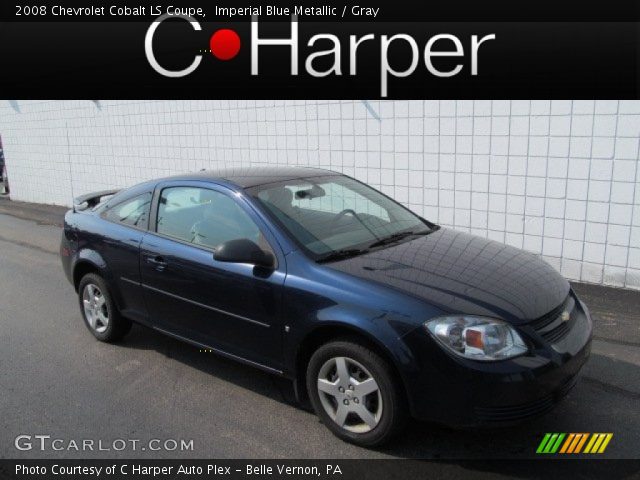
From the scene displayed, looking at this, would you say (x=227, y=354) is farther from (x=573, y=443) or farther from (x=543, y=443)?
(x=573, y=443)

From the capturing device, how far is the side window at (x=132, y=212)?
4592mm

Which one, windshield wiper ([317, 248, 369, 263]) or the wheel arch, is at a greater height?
windshield wiper ([317, 248, 369, 263])

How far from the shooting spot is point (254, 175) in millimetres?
4402

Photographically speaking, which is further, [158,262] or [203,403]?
[158,262]

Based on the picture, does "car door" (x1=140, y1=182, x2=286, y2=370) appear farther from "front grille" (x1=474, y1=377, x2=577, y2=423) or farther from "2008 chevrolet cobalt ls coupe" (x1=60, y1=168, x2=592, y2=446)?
"front grille" (x1=474, y1=377, x2=577, y2=423)

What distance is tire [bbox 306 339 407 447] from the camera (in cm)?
→ 311

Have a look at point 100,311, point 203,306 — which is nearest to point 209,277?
point 203,306

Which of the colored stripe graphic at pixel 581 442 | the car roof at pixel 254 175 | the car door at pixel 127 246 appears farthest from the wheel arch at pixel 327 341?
the car door at pixel 127 246

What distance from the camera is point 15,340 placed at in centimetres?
516

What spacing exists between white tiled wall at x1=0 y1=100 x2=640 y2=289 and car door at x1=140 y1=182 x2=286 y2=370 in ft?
11.2

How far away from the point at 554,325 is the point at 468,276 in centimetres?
53

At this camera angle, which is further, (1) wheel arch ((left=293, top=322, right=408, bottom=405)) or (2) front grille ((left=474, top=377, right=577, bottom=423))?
(1) wheel arch ((left=293, top=322, right=408, bottom=405))
